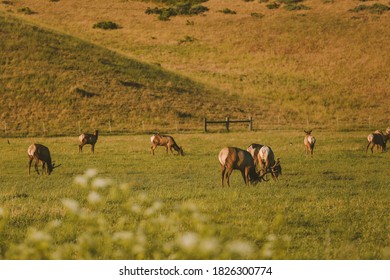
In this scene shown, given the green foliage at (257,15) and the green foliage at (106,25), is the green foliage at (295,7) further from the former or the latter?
the green foliage at (106,25)

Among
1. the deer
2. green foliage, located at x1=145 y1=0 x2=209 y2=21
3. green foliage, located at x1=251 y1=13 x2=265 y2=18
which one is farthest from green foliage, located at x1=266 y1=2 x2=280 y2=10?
the deer

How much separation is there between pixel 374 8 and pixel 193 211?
312 ft

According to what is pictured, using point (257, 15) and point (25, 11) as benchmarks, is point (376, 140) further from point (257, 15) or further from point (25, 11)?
point (25, 11)

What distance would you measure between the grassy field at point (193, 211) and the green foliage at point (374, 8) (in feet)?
254

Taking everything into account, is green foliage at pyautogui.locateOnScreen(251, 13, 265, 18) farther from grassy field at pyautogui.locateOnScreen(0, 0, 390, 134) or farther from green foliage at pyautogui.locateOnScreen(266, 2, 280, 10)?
green foliage at pyautogui.locateOnScreen(266, 2, 280, 10)

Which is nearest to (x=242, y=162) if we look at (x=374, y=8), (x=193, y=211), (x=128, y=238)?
(x=193, y=211)

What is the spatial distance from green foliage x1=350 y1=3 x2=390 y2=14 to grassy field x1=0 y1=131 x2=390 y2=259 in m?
77.3

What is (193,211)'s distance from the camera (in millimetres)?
11586

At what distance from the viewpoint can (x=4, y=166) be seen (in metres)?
24.1

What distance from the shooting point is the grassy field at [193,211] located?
805cm

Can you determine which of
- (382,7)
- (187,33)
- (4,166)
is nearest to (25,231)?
(4,166)

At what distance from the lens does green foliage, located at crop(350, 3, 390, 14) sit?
9466cm

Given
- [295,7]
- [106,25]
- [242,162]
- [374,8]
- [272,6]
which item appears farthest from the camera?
[272,6]

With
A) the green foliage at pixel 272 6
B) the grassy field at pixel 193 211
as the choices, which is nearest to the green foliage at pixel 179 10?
the green foliage at pixel 272 6
